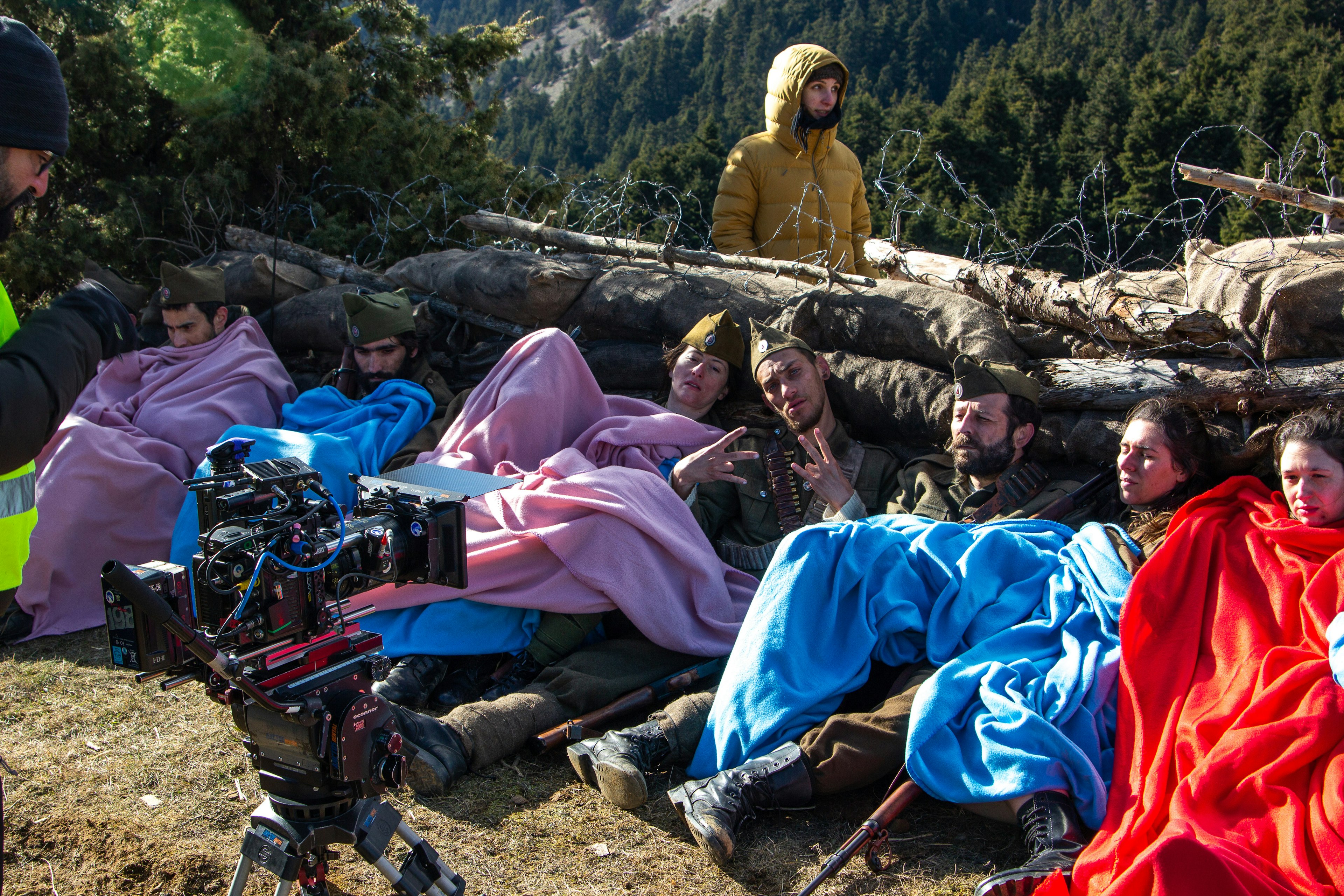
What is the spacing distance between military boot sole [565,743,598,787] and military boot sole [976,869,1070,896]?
1.20m

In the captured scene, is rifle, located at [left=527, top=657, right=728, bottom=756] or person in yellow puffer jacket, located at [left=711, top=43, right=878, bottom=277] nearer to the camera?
rifle, located at [left=527, top=657, right=728, bottom=756]

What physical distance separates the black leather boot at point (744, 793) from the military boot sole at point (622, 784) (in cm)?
9

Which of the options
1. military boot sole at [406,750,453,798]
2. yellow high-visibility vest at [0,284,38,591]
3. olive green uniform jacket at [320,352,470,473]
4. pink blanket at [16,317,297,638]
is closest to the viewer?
yellow high-visibility vest at [0,284,38,591]

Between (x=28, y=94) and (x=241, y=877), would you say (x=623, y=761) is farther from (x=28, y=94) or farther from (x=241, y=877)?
(x=28, y=94)

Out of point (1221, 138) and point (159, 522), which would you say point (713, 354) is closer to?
point (159, 522)

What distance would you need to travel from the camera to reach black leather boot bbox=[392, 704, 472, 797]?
2.94 metres

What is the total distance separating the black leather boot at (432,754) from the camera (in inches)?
116

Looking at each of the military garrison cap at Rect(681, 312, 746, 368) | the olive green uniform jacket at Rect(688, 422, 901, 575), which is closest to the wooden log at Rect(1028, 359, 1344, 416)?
the olive green uniform jacket at Rect(688, 422, 901, 575)

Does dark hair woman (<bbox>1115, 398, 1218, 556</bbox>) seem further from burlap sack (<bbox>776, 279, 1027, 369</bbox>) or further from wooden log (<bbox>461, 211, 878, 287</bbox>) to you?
wooden log (<bbox>461, 211, 878, 287</bbox>)

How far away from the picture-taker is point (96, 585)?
4.68 meters

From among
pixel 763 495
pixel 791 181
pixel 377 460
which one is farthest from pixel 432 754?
pixel 791 181

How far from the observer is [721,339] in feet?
15.0

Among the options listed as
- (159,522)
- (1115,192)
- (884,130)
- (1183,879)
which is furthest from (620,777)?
(884,130)

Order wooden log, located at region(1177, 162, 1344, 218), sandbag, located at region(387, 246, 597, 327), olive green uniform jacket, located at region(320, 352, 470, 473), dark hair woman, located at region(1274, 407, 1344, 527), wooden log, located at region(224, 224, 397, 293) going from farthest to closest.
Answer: wooden log, located at region(224, 224, 397, 293)
sandbag, located at region(387, 246, 597, 327)
olive green uniform jacket, located at region(320, 352, 470, 473)
wooden log, located at region(1177, 162, 1344, 218)
dark hair woman, located at region(1274, 407, 1344, 527)
